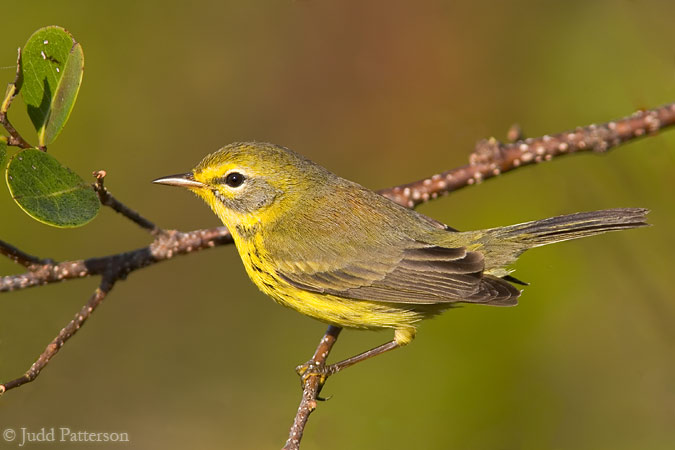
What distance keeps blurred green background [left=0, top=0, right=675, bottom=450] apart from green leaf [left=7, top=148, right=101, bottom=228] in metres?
1.16

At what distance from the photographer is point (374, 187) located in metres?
6.82

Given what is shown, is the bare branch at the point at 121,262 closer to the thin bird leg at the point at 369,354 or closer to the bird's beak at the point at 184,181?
the bird's beak at the point at 184,181

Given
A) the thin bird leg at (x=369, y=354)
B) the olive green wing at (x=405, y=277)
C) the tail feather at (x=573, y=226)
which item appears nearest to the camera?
the tail feather at (x=573, y=226)

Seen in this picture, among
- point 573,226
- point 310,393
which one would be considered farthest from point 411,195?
point 310,393

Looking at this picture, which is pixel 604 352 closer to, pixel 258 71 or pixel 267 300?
pixel 267 300

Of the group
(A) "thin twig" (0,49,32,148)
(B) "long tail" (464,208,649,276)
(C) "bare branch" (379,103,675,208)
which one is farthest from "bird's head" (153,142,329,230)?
(A) "thin twig" (0,49,32,148)

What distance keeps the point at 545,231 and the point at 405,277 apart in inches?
34.1

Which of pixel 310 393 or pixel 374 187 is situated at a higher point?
pixel 374 187

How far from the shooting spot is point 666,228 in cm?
495

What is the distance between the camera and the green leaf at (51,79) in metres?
2.81

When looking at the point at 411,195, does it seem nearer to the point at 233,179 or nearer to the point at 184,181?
the point at 233,179

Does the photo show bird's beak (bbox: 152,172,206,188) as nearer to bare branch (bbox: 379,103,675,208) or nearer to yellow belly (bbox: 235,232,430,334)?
yellow belly (bbox: 235,232,430,334)

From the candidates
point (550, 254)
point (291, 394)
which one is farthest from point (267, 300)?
point (550, 254)

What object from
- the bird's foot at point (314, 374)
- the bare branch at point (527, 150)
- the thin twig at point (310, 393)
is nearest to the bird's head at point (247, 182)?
the bare branch at point (527, 150)
